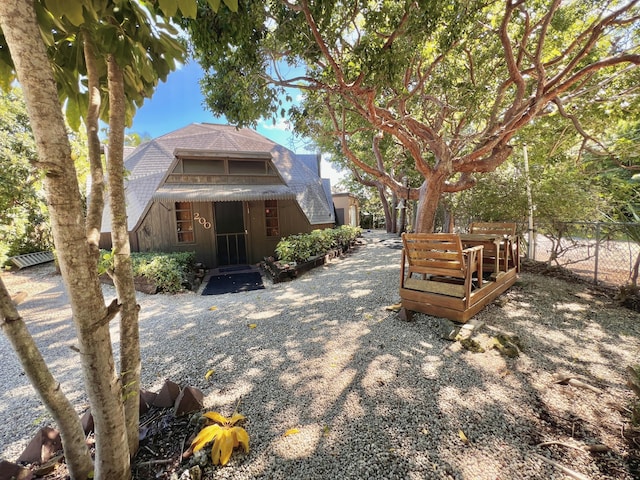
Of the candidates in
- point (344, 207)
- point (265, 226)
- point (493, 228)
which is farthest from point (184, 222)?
point (344, 207)

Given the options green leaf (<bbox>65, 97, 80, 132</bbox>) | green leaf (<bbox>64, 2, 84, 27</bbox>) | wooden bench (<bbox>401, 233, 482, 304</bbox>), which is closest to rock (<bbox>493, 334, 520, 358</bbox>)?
wooden bench (<bbox>401, 233, 482, 304</bbox>)

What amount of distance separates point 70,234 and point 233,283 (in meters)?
6.60

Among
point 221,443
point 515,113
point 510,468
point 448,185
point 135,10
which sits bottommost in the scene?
point 510,468

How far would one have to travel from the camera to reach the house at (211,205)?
8773 millimetres

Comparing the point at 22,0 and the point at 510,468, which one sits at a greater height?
the point at 22,0

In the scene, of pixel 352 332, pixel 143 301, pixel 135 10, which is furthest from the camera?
pixel 143 301

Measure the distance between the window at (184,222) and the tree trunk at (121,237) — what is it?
26.3ft

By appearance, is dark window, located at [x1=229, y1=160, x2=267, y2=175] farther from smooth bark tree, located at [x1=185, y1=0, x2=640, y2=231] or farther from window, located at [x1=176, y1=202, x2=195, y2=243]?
smooth bark tree, located at [x1=185, y1=0, x2=640, y2=231]

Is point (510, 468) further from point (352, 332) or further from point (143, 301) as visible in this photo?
point (143, 301)

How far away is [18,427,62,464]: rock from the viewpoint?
1.77m

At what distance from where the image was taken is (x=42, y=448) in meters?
1.79

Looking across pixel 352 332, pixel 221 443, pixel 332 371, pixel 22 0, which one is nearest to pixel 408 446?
pixel 332 371

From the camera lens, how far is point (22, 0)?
102 centimetres

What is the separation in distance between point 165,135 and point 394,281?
43.7 ft
